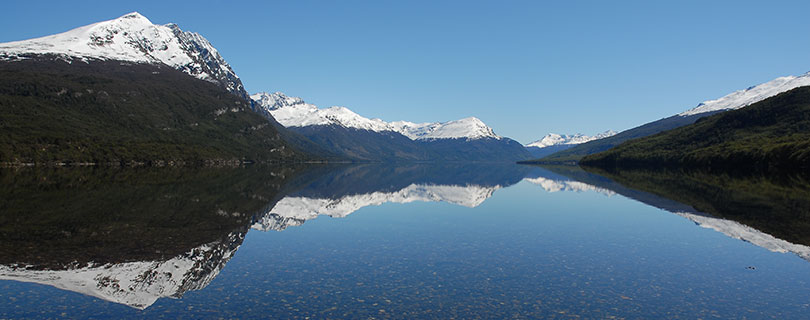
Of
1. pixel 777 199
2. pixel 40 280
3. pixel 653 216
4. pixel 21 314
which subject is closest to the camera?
pixel 21 314

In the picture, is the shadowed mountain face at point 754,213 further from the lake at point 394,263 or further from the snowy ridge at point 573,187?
the snowy ridge at point 573,187

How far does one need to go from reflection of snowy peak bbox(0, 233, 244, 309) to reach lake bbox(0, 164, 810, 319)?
0.13 metres

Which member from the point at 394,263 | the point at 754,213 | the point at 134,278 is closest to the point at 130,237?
the point at 134,278

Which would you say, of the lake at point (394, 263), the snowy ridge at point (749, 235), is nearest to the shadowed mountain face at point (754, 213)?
the snowy ridge at point (749, 235)

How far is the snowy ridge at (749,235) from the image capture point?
37375mm

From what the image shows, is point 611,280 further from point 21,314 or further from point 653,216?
point 653,216

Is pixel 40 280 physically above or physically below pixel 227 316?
above

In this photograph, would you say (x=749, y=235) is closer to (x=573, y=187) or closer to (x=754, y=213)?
(x=754, y=213)

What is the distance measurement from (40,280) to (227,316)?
13.2 m

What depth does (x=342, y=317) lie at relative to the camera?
71.2ft

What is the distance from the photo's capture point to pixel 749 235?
43.6m

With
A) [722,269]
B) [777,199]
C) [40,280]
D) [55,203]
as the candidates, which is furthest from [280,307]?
[777,199]

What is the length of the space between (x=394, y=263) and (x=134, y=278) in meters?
16.0

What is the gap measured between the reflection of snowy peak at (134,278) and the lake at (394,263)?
0.13 m
